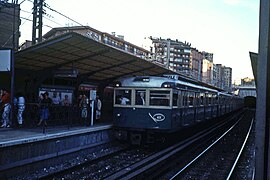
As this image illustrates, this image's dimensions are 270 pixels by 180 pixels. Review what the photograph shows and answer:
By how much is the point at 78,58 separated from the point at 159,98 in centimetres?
461

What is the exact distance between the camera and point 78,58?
15.7 meters

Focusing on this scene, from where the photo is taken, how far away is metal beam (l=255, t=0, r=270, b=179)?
2.59 meters

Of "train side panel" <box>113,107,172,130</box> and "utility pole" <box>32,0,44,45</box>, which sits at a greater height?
"utility pole" <box>32,0,44,45</box>

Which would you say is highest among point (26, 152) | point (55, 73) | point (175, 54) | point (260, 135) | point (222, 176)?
point (175, 54)

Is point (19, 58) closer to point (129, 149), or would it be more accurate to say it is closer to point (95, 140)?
point (95, 140)

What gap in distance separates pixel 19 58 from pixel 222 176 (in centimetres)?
952

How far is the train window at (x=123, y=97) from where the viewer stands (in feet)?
46.1

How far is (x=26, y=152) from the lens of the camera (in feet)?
30.9

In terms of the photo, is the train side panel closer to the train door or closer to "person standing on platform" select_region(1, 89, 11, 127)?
"person standing on platform" select_region(1, 89, 11, 127)

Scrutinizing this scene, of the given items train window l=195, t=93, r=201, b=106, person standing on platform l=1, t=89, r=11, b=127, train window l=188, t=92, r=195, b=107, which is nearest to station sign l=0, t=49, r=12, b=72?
person standing on platform l=1, t=89, r=11, b=127

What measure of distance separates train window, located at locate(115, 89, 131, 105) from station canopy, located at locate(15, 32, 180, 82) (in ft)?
6.61

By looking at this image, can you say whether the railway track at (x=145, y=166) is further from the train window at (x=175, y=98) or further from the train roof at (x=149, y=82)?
the train roof at (x=149, y=82)

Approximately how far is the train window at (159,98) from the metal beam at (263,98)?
1063 cm

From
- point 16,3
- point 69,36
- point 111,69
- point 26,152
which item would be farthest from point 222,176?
point 16,3
